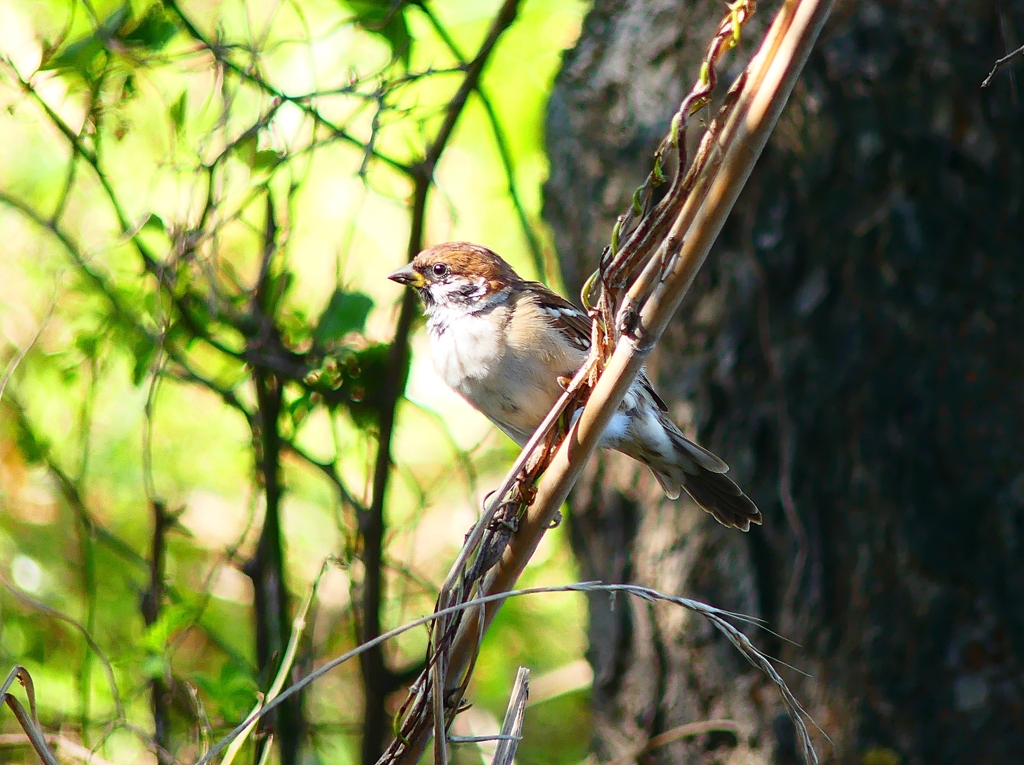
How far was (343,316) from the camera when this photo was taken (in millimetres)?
3248

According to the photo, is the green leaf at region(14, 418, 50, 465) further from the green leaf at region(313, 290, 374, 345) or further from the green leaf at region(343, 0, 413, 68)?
the green leaf at region(343, 0, 413, 68)

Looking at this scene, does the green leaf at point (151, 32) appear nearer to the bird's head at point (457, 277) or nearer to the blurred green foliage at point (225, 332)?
the blurred green foliage at point (225, 332)

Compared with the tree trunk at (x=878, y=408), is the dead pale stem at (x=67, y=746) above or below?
below

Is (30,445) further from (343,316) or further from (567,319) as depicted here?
(567,319)

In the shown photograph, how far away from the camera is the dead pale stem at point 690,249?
1336mm

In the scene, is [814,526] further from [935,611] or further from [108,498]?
[108,498]

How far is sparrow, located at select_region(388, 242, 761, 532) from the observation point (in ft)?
9.66

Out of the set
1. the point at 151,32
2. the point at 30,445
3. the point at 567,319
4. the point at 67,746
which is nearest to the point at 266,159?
the point at 151,32

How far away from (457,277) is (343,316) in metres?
0.41

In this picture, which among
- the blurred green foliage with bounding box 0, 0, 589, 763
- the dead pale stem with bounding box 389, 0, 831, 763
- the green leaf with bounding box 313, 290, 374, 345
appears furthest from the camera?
the green leaf with bounding box 313, 290, 374, 345

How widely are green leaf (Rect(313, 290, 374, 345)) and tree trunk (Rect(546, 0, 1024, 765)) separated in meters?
1.36

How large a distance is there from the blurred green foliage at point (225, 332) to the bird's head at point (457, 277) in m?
0.20

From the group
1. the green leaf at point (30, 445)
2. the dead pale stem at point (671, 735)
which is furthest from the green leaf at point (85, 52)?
the dead pale stem at point (671, 735)

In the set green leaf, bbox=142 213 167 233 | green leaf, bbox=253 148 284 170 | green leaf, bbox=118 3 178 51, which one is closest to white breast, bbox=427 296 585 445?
green leaf, bbox=253 148 284 170
